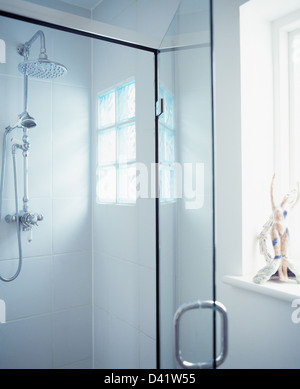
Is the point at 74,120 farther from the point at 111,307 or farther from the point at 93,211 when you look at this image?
the point at 111,307

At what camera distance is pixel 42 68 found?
4.57ft

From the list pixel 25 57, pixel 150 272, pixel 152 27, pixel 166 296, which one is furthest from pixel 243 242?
pixel 25 57

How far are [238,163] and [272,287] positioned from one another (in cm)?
43

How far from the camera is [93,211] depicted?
183 centimetres

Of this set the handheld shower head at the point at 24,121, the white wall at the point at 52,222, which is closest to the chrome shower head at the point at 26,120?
the handheld shower head at the point at 24,121

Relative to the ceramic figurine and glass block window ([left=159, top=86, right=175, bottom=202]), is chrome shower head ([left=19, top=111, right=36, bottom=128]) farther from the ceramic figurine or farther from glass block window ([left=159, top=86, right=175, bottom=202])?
the ceramic figurine

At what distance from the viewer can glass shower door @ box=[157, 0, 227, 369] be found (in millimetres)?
668

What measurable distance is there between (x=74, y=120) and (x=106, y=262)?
2.61 feet

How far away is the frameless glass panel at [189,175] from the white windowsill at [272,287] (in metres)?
0.27

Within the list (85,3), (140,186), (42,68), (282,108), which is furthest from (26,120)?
(282,108)

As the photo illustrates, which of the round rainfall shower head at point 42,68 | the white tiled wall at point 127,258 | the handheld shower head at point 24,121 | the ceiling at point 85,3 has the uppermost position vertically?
the ceiling at point 85,3

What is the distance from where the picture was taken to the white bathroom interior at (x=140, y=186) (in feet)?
2.53

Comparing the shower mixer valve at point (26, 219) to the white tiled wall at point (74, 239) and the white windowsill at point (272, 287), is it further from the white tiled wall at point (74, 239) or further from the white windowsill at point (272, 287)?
the white windowsill at point (272, 287)

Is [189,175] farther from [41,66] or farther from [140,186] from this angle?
[41,66]
